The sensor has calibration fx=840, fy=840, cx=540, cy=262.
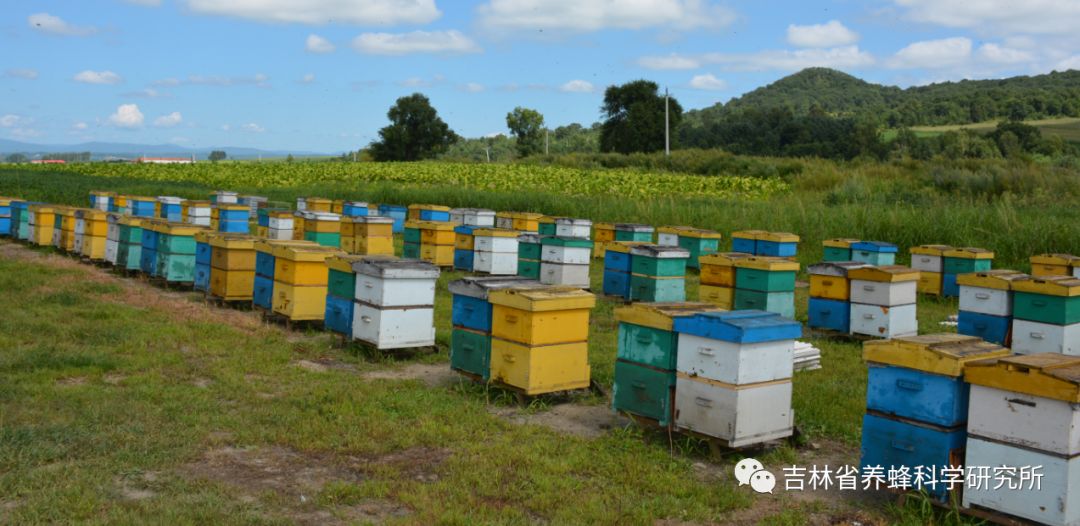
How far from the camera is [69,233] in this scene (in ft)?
52.5

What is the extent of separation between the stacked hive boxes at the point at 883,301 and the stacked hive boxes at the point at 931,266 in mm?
4038

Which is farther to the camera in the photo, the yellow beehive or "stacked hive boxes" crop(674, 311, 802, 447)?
the yellow beehive

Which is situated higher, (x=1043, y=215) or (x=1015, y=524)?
(x=1043, y=215)

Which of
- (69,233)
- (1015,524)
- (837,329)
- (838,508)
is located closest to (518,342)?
(838,508)

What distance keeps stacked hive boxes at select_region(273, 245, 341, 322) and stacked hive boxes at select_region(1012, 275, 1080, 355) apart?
7.33 m

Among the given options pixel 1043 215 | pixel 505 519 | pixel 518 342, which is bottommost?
pixel 505 519

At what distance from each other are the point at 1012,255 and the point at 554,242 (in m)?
9.35

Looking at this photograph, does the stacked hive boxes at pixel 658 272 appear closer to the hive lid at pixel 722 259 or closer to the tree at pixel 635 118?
the hive lid at pixel 722 259

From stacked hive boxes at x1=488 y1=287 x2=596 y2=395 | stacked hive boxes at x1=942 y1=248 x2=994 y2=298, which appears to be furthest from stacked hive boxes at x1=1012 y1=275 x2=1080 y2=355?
stacked hive boxes at x1=488 y1=287 x2=596 y2=395

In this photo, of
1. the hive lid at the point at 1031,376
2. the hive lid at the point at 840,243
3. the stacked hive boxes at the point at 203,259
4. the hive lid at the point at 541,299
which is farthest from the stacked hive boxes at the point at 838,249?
the stacked hive boxes at the point at 203,259

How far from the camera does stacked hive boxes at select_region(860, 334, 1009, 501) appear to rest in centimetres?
476

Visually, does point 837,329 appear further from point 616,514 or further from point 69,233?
point 69,233

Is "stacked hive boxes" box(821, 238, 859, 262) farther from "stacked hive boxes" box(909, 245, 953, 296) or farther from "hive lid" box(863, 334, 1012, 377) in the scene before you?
"hive lid" box(863, 334, 1012, 377)

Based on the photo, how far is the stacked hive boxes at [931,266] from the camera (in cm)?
1362
